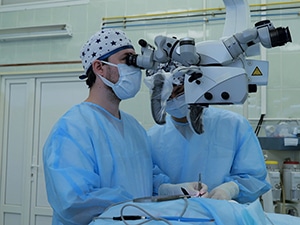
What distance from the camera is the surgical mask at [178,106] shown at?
4.27 feet

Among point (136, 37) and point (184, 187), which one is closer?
point (184, 187)

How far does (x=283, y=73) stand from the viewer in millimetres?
2672

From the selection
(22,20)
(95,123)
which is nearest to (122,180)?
(95,123)

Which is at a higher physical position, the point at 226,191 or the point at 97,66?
the point at 97,66

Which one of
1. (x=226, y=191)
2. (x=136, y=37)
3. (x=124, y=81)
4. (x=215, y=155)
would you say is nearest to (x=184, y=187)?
(x=226, y=191)

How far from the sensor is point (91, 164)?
3.55ft

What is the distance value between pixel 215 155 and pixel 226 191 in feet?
0.72

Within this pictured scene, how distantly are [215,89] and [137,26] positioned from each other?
217cm

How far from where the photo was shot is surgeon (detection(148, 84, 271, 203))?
134 cm

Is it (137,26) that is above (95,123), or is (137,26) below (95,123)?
above

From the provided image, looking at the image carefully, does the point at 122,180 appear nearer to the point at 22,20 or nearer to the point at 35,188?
the point at 35,188

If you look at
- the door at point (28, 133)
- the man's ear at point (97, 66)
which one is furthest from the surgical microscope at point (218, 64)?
the door at point (28, 133)

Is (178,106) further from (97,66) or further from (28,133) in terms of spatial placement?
(28,133)

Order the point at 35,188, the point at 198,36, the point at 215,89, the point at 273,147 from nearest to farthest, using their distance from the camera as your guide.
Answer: the point at 215,89, the point at 273,147, the point at 198,36, the point at 35,188
